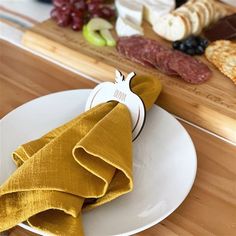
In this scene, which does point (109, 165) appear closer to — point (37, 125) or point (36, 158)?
point (36, 158)

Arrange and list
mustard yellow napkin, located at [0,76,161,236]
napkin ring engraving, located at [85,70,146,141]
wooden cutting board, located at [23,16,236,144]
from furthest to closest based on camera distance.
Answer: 1. wooden cutting board, located at [23,16,236,144]
2. napkin ring engraving, located at [85,70,146,141]
3. mustard yellow napkin, located at [0,76,161,236]

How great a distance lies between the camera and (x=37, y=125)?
840 mm

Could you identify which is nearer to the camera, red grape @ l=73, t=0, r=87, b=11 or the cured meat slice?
the cured meat slice

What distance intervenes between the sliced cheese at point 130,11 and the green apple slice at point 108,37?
3.5 inches

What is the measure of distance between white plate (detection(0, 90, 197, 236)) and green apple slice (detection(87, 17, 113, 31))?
0.27m

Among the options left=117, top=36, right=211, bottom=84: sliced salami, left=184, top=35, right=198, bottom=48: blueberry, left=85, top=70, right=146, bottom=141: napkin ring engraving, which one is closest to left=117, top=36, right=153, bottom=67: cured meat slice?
left=117, top=36, right=211, bottom=84: sliced salami

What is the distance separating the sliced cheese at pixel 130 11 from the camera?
47.2 inches

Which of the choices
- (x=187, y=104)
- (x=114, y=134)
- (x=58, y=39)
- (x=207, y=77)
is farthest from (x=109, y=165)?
(x=58, y=39)

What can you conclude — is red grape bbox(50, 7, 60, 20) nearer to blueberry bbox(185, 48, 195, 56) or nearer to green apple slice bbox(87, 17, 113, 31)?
green apple slice bbox(87, 17, 113, 31)

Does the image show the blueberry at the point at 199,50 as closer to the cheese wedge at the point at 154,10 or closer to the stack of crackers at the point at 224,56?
the stack of crackers at the point at 224,56

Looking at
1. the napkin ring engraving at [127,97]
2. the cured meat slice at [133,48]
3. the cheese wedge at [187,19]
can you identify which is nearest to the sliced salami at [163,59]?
the cured meat slice at [133,48]

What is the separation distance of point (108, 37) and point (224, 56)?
29 centimetres

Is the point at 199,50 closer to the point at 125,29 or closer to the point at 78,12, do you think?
the point at 125,29

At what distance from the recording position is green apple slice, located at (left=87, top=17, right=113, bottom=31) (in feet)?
3.74
